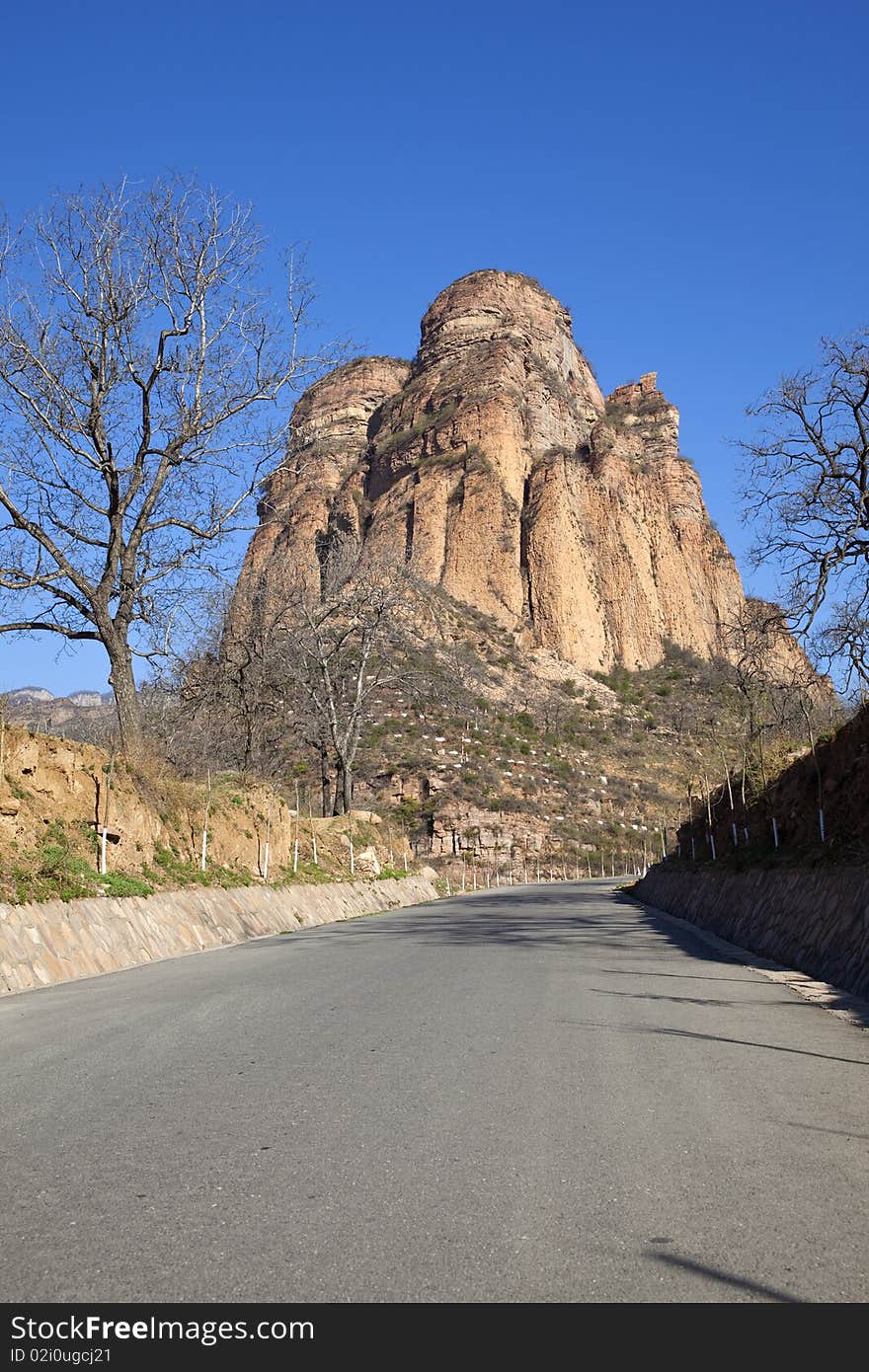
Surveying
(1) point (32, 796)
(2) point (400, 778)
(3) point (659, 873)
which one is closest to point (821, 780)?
(1) point (32, 796)

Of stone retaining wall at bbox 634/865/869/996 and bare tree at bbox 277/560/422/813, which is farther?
bare tree at bbox 277/560/422/813

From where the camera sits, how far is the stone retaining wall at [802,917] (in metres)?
10.6

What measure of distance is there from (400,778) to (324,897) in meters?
33.4

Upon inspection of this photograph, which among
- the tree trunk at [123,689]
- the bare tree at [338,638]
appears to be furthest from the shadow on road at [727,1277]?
the bare tree at [338,638]

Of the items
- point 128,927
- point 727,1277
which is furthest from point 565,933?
point 727,1277

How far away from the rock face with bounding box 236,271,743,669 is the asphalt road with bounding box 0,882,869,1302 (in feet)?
255

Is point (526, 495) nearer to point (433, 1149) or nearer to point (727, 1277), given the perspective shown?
point (433, 1149)

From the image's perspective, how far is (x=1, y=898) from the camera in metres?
11.5

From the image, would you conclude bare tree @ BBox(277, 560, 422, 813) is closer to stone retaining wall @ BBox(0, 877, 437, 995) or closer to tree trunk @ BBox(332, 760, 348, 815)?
tree trunk @ BBox(332, 760, 348, 815)

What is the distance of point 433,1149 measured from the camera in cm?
456

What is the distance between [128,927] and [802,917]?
27.6 feet

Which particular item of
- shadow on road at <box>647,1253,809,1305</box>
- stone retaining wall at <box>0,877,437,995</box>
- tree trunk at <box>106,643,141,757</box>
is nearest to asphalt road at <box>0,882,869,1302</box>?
shadow on road at <box>647,1253,809,1305</box>

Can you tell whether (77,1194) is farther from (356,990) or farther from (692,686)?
(692,686)

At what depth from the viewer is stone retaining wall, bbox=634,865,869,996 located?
1059cm
